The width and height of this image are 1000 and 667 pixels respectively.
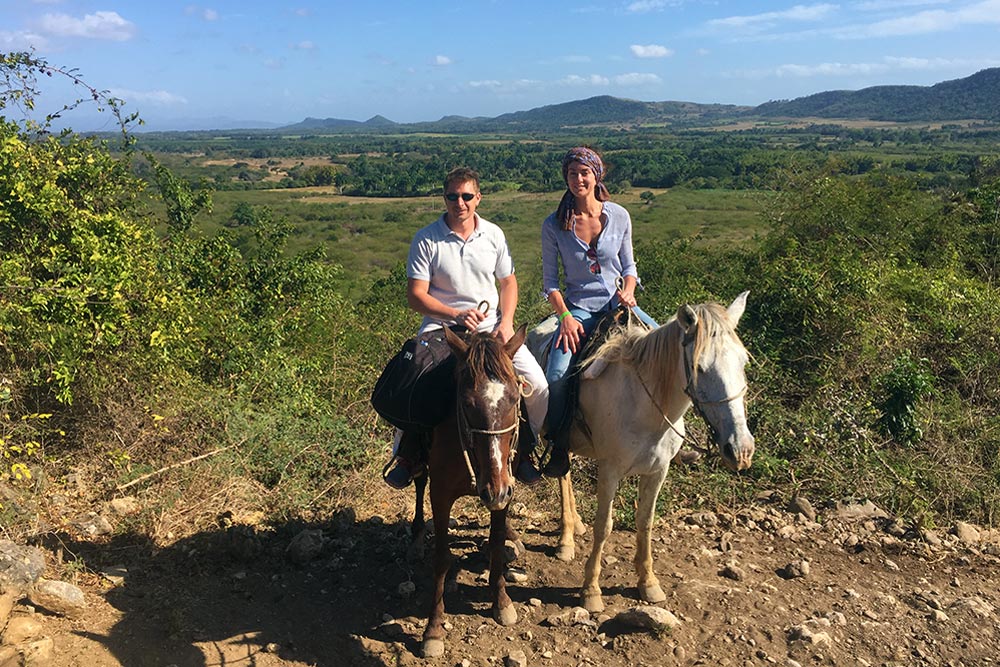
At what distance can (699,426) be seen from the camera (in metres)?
6.45

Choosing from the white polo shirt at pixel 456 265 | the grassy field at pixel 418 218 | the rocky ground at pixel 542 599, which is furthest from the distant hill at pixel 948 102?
the white polo shirt at pixel 456 265

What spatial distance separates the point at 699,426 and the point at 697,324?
324 centimetres

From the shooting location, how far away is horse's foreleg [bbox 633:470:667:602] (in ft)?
14.3

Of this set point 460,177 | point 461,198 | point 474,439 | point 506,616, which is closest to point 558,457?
point 506,616

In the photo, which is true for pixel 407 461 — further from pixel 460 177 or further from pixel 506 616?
pixel 460 177

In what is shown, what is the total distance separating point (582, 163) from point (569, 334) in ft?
3.99

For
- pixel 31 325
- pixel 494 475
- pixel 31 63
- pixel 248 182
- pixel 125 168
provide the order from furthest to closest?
pixel 248 182 < pixel 125 168 < pixel 31 63 < pixel 31 325 < pixel 494 475

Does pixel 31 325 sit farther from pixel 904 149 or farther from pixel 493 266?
pixel 904 149

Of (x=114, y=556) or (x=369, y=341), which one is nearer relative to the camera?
(x=114, y=556)

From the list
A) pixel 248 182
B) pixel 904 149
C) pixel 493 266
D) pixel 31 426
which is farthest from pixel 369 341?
pixel 904 149

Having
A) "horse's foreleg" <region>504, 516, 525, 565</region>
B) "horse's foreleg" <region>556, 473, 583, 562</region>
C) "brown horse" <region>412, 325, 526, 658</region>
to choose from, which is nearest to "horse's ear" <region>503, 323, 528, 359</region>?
"brown horse" <region>412, 325, 526, 658</region>

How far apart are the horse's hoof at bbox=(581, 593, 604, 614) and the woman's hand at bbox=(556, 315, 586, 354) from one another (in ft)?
5.55

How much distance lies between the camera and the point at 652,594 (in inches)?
171

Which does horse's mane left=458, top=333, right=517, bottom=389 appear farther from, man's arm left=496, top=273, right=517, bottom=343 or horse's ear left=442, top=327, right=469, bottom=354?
man's arm left=496, top=273, right=517, bottom=343
